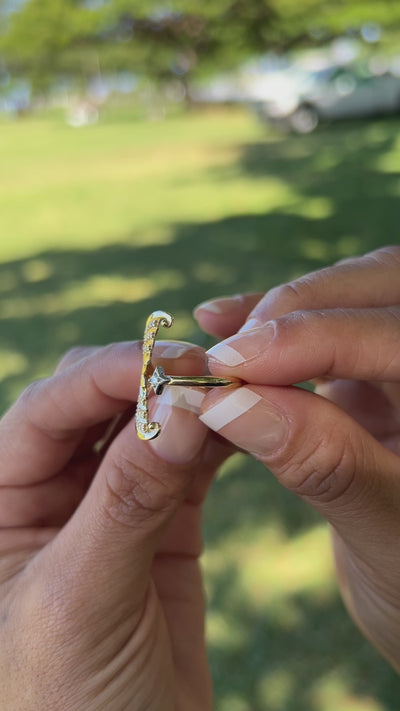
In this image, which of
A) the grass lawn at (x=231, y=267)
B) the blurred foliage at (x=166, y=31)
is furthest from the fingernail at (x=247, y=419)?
the blurred foliage at (x=166, y=31)

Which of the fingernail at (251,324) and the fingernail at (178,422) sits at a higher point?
the fingernail at (251,324)

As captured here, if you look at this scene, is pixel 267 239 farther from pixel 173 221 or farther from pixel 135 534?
pixel 135 534

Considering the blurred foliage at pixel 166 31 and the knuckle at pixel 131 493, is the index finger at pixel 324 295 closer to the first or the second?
the knuckle at pixel 131 493

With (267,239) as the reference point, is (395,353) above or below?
above

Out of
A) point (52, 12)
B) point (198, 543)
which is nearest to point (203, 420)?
point (198, 543)

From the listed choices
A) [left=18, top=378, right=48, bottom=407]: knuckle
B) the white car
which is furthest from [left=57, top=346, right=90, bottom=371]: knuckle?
the white car

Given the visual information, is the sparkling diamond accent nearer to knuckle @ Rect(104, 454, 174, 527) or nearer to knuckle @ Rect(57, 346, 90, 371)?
knuckle @ Rect(104, 454, 174, 527)

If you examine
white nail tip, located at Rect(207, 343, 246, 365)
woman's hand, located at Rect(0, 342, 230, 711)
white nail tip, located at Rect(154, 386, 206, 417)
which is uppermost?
white nail tip, located at Rect(207, 343, 246, 365)
